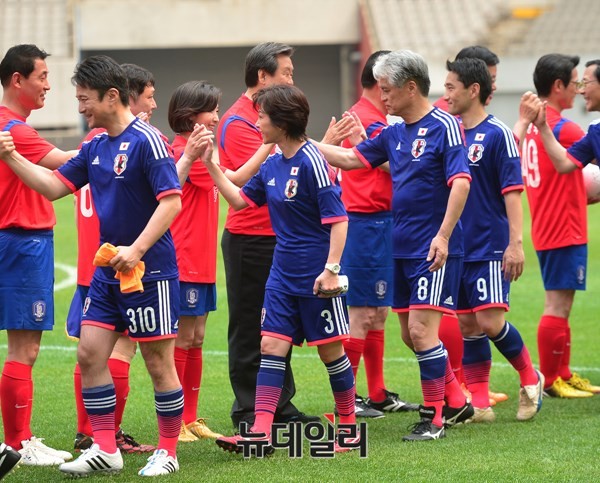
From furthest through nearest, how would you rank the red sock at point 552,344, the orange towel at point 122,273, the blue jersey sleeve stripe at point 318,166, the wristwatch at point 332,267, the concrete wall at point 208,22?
the concrete wall at point 208,22
the red sock at point 552,344
the blue jersey sleeve stripe at point 318,166
the wristwatch at point 332,267
the orange towel at point 122,273

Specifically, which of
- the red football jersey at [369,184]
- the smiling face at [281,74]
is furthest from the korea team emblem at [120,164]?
the red football jersey at [369,184]

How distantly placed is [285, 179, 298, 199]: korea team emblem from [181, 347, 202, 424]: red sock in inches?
57.2

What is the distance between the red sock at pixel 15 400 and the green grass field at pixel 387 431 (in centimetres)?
27

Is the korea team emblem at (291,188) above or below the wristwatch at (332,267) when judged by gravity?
above

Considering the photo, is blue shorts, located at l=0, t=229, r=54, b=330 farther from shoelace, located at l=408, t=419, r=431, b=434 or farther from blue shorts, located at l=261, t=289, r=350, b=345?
shoelace, located at l=408, t=419, r=431, b=434

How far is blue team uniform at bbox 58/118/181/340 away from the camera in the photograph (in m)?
5.53

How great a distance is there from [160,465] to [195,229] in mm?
1764

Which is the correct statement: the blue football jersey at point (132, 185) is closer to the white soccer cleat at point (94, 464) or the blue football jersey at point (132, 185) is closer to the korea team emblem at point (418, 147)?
the white soccer cleat at point (94, 464)

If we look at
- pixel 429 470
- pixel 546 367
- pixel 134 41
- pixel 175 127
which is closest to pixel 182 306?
pixel 175 127

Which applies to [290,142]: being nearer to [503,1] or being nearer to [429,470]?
[429,470]

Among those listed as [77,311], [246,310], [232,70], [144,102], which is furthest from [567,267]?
[232,70]

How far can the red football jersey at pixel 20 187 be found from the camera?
6.05 m

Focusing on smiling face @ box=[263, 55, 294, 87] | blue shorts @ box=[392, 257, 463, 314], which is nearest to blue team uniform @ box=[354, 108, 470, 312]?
blue shorts @ box=[392, 257, 463, 314]

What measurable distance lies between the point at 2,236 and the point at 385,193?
278cm
